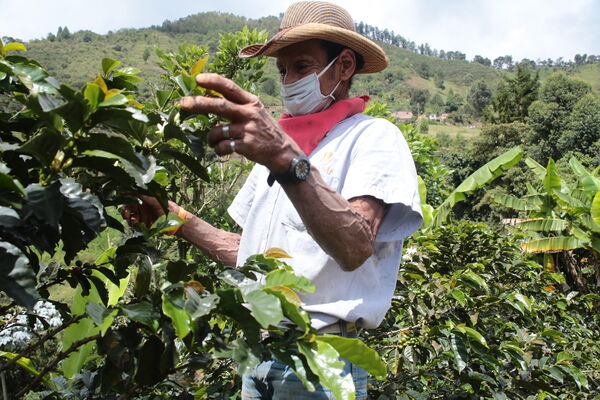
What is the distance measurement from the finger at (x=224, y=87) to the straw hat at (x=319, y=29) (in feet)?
1.95

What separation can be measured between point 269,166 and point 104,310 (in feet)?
1.52

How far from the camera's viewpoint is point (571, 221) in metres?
9.31

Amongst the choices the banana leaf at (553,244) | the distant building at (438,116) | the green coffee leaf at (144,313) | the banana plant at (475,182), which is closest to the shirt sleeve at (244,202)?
the green coffee leaf at (144,313)

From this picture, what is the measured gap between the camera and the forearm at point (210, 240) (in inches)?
70.8

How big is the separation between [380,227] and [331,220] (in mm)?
299

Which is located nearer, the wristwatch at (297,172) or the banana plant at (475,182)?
the wristwatch at (297,172)

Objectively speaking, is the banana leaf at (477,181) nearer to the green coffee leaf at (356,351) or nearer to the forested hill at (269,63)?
the green coffee leaf at (356,351)

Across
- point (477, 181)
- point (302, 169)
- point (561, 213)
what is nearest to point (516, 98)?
point (561, 213)

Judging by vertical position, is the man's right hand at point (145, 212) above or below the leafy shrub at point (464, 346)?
above

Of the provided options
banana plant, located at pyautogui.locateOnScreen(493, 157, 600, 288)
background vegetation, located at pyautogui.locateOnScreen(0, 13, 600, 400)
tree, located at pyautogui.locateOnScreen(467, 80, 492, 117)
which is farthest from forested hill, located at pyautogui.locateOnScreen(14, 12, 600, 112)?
background vegetation, located at pyautogui.locateOnScreen(0, 13, 600, 400)

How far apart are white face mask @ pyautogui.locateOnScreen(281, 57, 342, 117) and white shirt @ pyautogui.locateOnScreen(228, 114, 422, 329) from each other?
0.12m

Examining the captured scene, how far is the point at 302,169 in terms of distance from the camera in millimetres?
1175

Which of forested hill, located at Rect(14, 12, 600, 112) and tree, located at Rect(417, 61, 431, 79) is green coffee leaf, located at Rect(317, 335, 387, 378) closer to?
forested hill, located at Rect(14, 12, 600, 112)

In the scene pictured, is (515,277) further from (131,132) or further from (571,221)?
(571,221)
